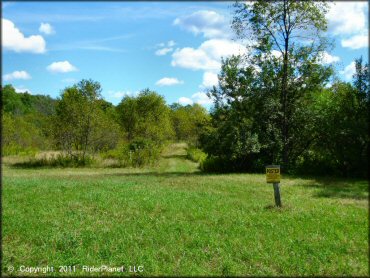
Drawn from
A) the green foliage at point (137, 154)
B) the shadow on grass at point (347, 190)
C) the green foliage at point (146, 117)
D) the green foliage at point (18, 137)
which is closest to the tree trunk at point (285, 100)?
the shadow on grass at point (347, 190)

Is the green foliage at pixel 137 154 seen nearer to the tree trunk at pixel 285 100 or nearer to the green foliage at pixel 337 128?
the tree trunk at pixel 285 100

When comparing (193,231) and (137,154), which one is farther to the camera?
(137,154)

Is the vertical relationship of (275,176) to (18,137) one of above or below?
below

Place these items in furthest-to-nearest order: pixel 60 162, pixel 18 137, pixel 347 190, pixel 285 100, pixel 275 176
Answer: pixel 18 137 < pixel 60 162 < pixel 285 100 < pixel 347 190 < pixel 275 176

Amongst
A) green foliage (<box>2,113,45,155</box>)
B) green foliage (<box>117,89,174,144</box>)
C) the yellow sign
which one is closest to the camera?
the yellow sign

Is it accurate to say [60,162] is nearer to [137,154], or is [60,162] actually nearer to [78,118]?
[78,118]

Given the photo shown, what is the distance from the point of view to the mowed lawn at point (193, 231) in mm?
7098

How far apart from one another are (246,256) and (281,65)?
69.5ft

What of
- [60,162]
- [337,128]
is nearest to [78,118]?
[60,162]

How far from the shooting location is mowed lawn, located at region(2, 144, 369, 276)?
710cm

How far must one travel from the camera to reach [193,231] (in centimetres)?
901

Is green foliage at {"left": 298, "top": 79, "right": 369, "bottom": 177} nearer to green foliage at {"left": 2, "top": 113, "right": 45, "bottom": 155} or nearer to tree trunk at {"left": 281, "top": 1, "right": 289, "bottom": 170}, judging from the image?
tree trunk at {"left": 281, "top": 1, "right": 289, "bottom": 170}

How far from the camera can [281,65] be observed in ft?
A: 87.2

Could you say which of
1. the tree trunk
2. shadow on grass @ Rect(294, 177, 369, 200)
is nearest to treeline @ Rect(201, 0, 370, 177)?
the tree trunk
